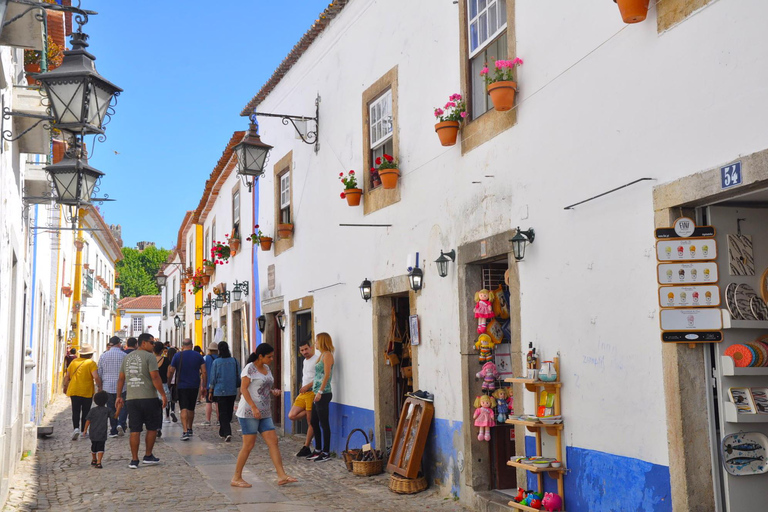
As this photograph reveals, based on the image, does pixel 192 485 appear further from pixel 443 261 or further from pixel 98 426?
pixel 443 261

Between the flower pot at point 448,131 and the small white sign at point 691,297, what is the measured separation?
3.31 m

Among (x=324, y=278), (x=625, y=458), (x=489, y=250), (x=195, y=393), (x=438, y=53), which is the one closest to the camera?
(x=625, y=458)

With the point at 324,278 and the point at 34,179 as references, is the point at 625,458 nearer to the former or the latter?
the point at 324,278

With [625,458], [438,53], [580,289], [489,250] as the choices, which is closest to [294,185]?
[438,53]

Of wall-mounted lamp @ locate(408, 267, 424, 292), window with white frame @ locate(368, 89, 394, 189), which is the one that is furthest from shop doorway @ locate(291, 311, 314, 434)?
wall-mounted lamp @ locate(408, 267, 424, 292)

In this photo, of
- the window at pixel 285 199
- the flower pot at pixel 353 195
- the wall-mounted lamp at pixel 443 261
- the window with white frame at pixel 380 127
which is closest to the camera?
the wall-mounted lamp at pixel 443 261

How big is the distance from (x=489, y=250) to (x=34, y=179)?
22.5 ft

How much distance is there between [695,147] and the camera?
15.5 ft

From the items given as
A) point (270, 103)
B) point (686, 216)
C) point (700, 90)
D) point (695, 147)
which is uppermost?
point (270, 103)

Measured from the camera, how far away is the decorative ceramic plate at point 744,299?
480 cm

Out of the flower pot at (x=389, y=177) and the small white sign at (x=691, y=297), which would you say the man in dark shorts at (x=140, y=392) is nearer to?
the flower pot at (x=389, y=177)

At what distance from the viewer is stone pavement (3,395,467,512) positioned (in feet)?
25.5

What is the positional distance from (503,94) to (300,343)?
25.3 feet

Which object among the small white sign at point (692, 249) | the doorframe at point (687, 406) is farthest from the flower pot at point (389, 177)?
the small white sign at point (692, 249)
